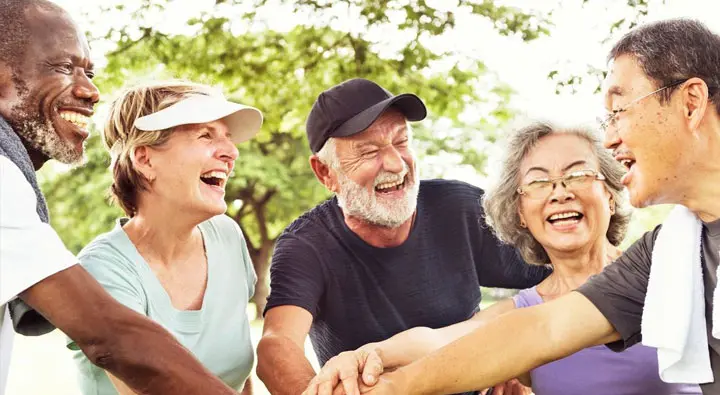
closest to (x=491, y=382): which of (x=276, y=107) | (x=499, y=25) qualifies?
(x=499, y=25)

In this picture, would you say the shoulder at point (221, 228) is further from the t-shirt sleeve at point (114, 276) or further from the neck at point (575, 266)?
the neck at point (575, 266)

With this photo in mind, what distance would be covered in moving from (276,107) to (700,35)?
310 inches

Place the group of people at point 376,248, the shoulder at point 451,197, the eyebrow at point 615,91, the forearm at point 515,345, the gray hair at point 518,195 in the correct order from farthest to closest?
the shoulder at point 451,197, the gray hair at point 518,195, the forearm at point 515,345, the eyebrow at point 615,91, the group of people at point 376,248

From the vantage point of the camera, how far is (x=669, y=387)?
307cm

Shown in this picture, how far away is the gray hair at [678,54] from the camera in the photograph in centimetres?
247

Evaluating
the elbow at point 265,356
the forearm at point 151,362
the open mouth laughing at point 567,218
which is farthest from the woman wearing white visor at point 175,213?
the open mouth laughing at point 567,218

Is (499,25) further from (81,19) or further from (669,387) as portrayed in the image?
(669,387)

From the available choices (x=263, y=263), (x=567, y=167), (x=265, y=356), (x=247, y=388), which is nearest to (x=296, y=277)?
(x=265, y=356)

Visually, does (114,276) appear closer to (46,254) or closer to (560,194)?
(46,254)

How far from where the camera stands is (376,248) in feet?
12.0

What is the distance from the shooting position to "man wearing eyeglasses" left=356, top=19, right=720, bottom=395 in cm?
246

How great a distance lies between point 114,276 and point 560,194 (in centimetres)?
177

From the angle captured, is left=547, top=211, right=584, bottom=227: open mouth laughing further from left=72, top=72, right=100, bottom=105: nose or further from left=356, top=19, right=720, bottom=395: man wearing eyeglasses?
left=72, top=72, right=100, bottom=105: nose

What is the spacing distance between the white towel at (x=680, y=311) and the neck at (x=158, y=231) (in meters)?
1.74
